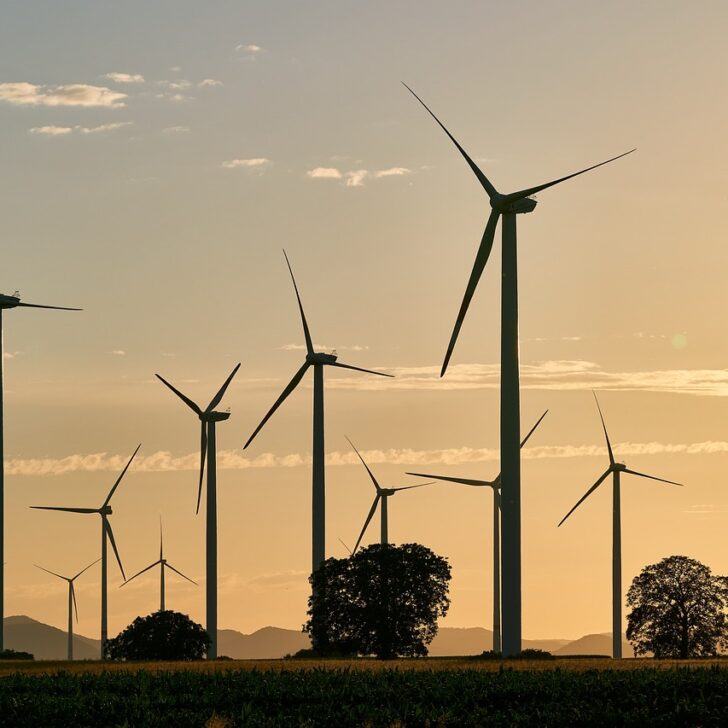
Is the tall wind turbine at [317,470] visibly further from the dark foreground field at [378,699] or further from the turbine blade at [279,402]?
the dark foreground field at [378,699]

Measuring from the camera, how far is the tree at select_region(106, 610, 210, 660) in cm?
14225

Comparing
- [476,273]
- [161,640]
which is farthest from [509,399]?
[161,640]

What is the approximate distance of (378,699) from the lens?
195ft

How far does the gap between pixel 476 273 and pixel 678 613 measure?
6866 cm

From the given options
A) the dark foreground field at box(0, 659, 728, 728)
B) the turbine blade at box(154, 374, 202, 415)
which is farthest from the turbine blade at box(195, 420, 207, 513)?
the dark foreground field at box(0, 659, 728, 728)

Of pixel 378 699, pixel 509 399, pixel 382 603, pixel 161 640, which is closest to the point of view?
pixel 378 699

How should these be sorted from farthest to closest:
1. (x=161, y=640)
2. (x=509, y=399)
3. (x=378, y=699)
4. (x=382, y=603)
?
(x=161, y=640), (x=382, y=603), (x=509, y=399), (x=378, y=699)

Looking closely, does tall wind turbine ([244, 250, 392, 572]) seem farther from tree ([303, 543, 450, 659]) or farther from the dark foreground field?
the dark foreground field

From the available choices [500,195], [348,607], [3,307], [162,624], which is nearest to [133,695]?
[500,195]

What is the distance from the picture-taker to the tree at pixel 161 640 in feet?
467

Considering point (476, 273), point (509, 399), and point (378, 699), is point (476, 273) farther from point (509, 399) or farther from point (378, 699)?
point (378, 699)

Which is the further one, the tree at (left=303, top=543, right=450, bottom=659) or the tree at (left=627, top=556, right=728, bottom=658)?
the tree at (left=627, top=556, right=728, bottom=658)

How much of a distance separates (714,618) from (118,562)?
66741 mm

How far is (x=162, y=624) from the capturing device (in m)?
145
